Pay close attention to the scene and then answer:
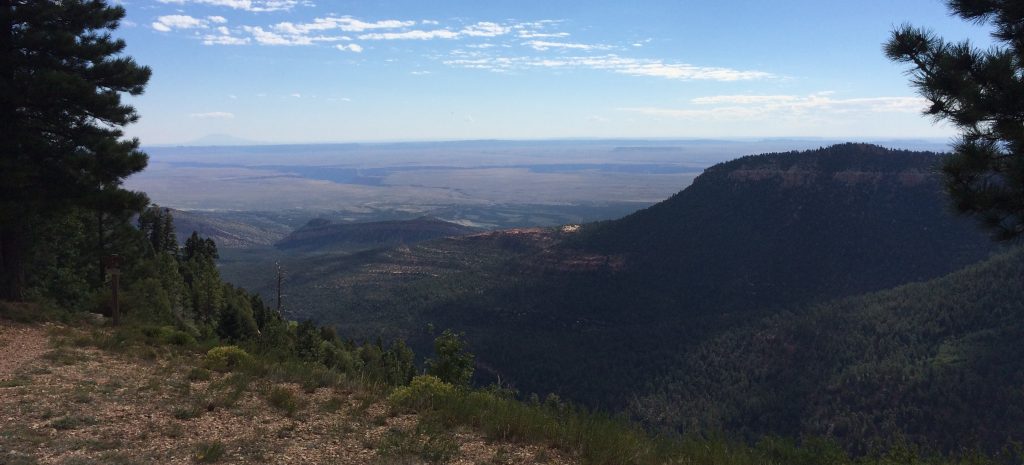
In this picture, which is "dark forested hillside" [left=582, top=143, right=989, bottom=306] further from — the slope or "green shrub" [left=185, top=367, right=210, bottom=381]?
"green shrub" [left=185, top=367, right=210, bottom=381]

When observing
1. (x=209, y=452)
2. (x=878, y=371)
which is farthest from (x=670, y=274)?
(x=209, y=452)

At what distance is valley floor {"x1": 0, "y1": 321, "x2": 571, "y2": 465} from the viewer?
726 centimetres

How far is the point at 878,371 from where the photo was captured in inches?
1531

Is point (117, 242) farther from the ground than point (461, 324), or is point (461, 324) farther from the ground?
point (117, 242)

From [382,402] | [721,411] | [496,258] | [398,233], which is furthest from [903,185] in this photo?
[398,233]

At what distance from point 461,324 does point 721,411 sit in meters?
24.7

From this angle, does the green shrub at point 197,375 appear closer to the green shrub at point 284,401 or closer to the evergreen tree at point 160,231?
the green shrub at point 284,401

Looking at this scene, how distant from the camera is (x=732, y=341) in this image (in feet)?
160

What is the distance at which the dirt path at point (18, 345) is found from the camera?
10.7 metres

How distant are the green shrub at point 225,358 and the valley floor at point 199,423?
0.33 meters

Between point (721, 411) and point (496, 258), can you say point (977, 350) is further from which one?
point (496, 258)

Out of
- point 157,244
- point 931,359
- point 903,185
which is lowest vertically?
point 931,359

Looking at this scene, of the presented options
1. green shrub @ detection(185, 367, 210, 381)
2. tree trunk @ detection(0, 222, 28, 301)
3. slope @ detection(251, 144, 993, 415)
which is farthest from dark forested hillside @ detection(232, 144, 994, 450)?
green shrub @ detection(185, 367, 210, 381)

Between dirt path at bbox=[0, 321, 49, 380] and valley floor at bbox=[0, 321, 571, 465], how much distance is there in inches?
2.8
